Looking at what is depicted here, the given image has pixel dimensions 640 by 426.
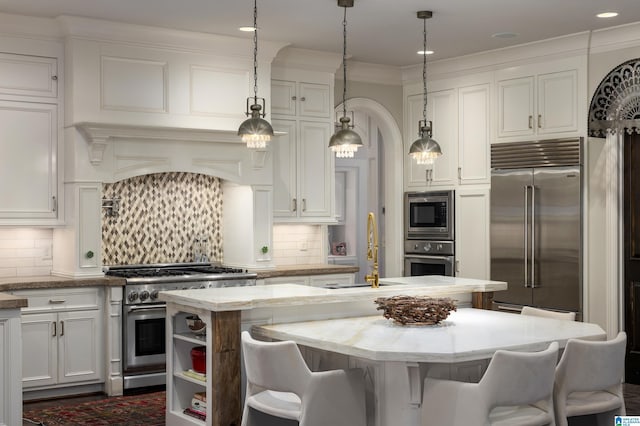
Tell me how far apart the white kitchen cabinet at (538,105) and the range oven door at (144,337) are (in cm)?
341

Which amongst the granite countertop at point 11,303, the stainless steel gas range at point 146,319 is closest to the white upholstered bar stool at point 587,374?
the granite countertop at point 11,303

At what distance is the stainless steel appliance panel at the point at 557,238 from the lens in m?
7.00

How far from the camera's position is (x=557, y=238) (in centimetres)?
712

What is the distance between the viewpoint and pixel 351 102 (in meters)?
8.40

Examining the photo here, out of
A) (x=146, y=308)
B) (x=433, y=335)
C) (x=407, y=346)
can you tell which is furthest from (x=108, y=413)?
(x=407, y=346)

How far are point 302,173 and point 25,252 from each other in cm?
250

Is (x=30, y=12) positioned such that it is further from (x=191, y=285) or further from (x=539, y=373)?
(x=539, y=373)

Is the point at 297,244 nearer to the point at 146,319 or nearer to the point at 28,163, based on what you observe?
the point at 146,319

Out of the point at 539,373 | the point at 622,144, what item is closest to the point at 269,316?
the point at 539,373

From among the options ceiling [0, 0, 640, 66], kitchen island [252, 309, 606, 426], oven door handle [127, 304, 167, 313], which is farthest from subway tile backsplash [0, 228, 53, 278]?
kitchen island [252, 309, 606, 426]

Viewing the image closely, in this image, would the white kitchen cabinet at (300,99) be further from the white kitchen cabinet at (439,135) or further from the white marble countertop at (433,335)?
the white marble countertop at (433,335)

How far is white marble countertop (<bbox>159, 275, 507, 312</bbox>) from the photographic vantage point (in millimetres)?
4766

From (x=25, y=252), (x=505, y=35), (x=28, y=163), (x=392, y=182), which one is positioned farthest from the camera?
(x=392, y=182)

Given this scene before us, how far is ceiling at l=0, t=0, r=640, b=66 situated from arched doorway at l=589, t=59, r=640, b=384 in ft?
1.92
